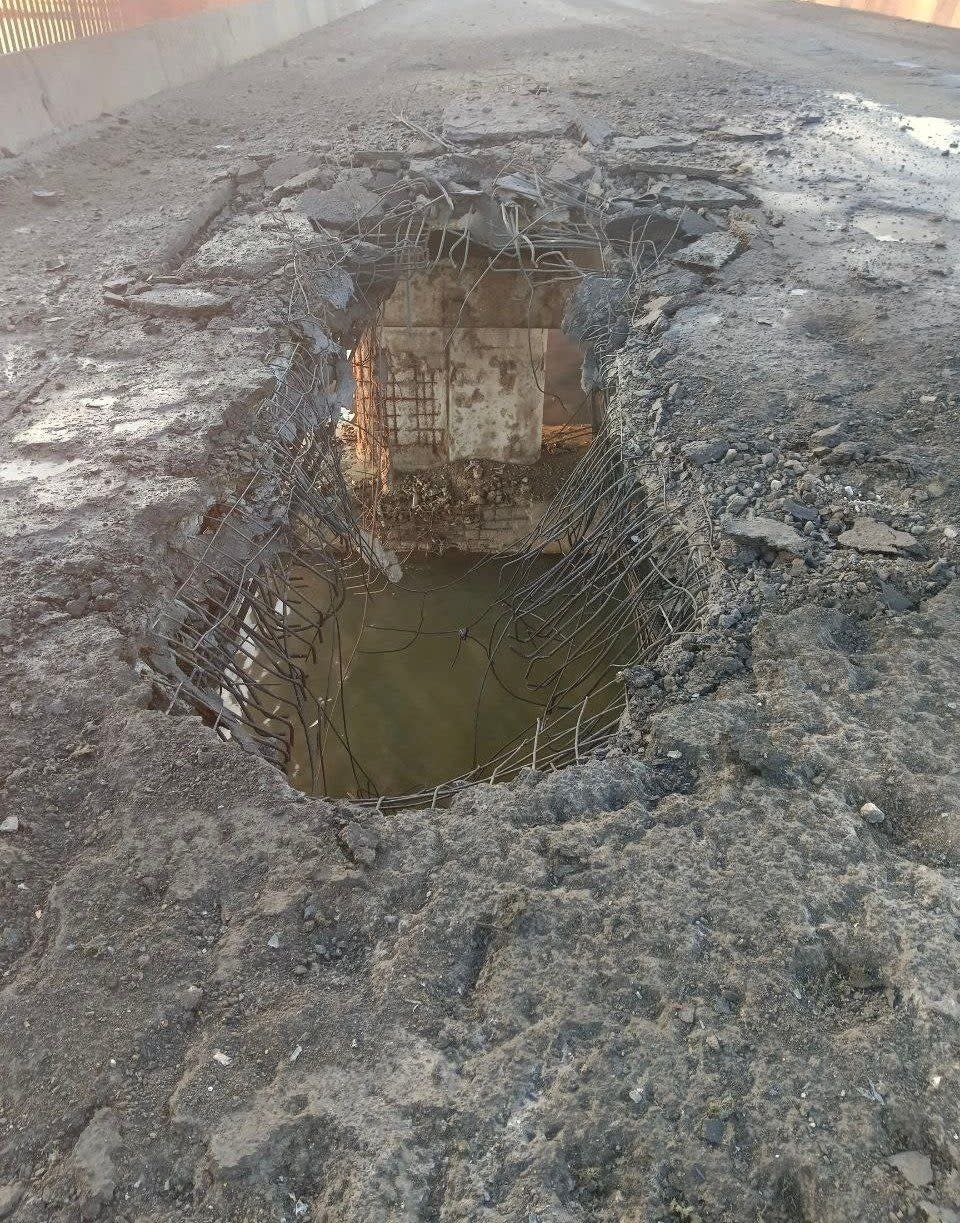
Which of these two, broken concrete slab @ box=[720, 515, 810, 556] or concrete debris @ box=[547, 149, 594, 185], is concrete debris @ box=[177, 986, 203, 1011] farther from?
concrete debris @ box=[547, 149, 594, 185]

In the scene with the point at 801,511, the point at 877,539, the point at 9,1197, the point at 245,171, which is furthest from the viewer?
the point at 245,171

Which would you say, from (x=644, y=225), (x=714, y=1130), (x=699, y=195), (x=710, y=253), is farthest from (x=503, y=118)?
(x=714, y=1130)

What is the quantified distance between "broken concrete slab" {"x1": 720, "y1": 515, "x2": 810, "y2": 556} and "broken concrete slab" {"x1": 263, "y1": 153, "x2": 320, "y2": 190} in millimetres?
5657

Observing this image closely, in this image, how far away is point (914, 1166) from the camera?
1.74 m

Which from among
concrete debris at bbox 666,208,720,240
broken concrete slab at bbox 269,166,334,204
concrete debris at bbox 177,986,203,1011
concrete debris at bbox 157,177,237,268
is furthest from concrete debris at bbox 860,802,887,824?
broken concrete slab at bbox 269,166,334,204

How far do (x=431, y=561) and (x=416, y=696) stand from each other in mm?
2595

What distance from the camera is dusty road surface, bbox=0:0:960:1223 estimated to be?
1810 mm

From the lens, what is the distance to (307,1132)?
1.86 metres

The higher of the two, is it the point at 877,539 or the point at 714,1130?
the point at 877,539

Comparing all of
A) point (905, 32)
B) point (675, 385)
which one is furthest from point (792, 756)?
point (905, 32)

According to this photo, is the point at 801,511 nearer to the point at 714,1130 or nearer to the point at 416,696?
the point at 714,1130

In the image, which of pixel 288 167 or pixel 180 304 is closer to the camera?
pixel 180 304

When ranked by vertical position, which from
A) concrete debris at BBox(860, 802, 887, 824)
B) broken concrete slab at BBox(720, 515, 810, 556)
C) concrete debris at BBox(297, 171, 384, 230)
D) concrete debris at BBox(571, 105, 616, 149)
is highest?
concrete debris at BBox(571, 105, 616, 149)

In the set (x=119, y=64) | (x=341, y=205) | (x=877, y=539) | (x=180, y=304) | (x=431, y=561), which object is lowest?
(x=431, y=561)
